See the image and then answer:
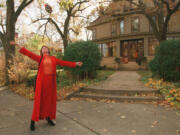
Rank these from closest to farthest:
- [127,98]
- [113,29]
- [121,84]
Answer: [127,98], [121,84], [113,29]

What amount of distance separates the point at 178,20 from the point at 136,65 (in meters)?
6.83

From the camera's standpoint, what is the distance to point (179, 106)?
4953 mm

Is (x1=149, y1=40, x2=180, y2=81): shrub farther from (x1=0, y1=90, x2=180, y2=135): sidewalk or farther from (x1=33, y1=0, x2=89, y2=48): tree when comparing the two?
(x1=33, y1=0, x2=89, y2=48): tree

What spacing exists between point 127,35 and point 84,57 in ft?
38.8

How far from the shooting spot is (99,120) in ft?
13.5

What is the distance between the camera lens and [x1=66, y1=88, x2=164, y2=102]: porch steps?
585 centimetres

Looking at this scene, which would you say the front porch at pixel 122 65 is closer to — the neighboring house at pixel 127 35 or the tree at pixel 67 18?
the neighboring house at pixel 127 35

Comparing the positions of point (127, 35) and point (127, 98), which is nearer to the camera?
point (127, 98)

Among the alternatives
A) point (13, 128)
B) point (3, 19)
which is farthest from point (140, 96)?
point (3, 19)

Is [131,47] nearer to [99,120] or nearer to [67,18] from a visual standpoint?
[67,18]

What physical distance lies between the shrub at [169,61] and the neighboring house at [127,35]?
9.83 metres

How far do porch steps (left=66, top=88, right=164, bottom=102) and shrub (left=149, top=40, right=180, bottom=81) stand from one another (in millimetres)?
1960

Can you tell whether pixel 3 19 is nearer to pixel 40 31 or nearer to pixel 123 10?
pixel 40 31

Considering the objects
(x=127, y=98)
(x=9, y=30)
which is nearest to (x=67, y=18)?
(x=9, y=30)
